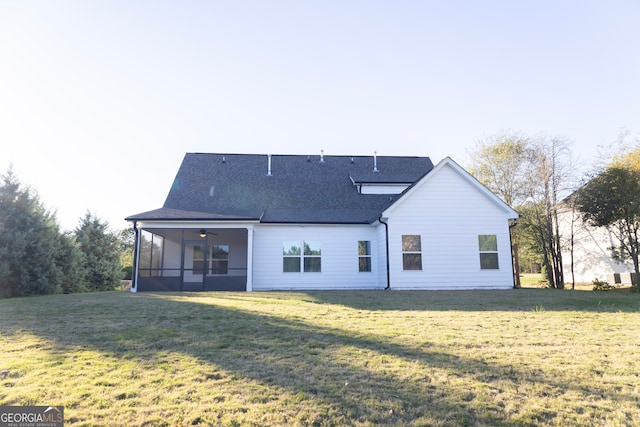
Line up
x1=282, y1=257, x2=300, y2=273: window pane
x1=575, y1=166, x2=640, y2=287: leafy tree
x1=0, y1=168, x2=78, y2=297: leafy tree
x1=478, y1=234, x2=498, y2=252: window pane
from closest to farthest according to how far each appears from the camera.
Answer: x1=0, y1=168, x2=78, y2=297: leafy tree, x1=478, y1=234, x2=498, y2=252: window pane, x1=575, y1=166, x2=640, y2=287: leafy tree, x1=282, y1=257, x2=300, y2=273: window pane

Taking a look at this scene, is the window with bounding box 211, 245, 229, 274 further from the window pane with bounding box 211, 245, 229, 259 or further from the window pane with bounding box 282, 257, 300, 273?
the window pane with bounding box 282, 257, 300, 273

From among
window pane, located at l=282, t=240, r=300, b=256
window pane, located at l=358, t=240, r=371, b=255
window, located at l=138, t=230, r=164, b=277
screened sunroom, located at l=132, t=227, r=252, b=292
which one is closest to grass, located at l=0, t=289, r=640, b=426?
window pane, located at l=282, t=240, r=300, b=256

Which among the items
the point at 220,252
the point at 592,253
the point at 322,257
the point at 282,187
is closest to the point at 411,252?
the point at 322,257

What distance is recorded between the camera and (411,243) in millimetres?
15281

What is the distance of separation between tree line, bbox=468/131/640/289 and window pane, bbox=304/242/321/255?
1247 centimetres

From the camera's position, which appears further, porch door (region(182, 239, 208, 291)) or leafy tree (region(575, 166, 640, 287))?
porch door (region(182, 239, 208, 291))

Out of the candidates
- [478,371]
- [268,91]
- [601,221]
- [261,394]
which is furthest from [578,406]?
[601,221]

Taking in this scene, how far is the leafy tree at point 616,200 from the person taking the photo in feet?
52.1

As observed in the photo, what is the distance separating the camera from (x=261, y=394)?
10.9 feet

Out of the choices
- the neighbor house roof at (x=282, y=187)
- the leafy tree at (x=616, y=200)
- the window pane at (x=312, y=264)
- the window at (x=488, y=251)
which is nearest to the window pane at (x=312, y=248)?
the window pane at (x=312, y=264)

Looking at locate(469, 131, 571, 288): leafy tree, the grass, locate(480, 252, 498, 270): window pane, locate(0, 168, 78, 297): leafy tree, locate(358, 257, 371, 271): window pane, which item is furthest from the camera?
locate(469, 131, 571, 288): leafy tree

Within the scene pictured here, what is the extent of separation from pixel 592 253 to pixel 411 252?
1772cm

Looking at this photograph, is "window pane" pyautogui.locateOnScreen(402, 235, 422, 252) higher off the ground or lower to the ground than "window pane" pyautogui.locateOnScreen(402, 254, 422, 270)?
higher

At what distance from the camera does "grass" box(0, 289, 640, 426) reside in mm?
2945
